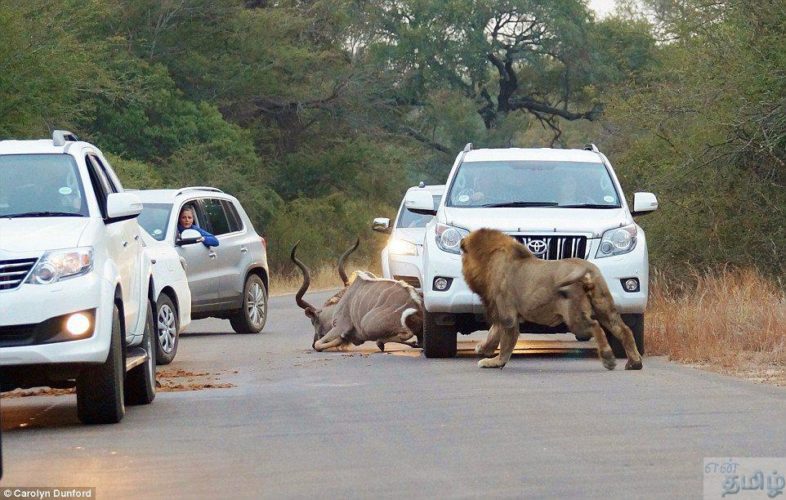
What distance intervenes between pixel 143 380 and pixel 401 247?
30.5ft

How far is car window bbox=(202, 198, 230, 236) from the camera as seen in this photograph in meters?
21.3

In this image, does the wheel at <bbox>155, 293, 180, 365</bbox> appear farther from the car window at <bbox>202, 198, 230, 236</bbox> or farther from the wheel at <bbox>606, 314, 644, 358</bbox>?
the car window at <bbox>202, 198, 230, 236</bbox>

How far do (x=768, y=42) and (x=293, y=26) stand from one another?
23.7 metres

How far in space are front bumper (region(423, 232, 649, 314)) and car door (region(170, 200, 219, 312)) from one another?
572cm

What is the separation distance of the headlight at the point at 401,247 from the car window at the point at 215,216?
2.12m

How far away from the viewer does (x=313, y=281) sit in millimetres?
38781

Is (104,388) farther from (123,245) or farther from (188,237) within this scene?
(188,237)

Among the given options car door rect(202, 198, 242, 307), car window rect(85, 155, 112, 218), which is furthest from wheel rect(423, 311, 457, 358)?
car door rect(202, 198, 242, 307)

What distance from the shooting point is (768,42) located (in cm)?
2320

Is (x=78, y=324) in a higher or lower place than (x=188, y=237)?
higher

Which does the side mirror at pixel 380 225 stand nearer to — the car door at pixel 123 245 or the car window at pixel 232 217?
the car window at pixel 232 217

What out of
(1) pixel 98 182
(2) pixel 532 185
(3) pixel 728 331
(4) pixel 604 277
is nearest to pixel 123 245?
(1) pixel 98 182

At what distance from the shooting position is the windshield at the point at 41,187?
11.5 metres

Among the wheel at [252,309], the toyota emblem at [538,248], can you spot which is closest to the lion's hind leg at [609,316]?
the toyota emblem at [538,248]
